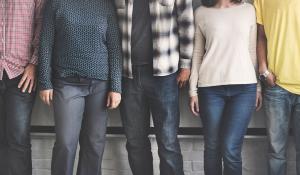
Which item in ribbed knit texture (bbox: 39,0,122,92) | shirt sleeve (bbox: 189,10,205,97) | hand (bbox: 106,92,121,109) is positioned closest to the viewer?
ribbed knit texture (bbox: 39,0,122,92)

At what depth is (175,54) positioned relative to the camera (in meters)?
2.35

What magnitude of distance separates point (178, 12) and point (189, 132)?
2.90 feet

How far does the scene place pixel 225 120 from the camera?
238 cm

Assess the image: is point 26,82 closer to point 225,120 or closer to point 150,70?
point 150,70

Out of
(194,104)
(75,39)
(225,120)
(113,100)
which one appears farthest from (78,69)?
(225,120)

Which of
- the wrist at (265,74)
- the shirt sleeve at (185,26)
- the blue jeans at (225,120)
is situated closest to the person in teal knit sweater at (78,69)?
the shirt sleeve at (185,26)

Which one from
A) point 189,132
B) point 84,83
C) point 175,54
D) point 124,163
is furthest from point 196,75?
point 124,163

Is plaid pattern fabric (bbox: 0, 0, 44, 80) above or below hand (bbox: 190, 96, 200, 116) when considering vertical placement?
above

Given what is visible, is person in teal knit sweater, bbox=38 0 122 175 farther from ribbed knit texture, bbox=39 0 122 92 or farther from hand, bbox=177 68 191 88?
hand, bbox=177 68 191 88

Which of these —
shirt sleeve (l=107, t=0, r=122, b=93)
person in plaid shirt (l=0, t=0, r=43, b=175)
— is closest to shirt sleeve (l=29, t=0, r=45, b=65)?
person in plaid shirt (l=0, t=0, r=43, b=175)

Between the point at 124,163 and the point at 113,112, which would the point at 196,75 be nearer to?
the point at 113,112

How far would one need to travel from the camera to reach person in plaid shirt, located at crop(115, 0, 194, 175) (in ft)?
7.54

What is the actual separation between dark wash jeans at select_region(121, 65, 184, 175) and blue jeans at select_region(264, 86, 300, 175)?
0.57 meters

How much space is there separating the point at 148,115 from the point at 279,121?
0.81 m
